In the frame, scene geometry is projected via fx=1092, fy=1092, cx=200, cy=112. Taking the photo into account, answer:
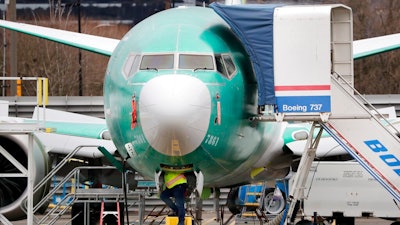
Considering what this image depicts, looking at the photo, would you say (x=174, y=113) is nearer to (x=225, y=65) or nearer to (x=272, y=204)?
(x=225, y=65)

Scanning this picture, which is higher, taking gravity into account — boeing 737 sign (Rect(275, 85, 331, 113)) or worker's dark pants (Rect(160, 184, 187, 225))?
boeing 737 sign (Rect(275, 85, 331, 113))

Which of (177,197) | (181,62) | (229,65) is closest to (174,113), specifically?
(181,62)

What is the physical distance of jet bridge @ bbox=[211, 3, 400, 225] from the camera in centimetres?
1655

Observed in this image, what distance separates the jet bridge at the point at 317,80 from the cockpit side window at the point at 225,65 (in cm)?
35

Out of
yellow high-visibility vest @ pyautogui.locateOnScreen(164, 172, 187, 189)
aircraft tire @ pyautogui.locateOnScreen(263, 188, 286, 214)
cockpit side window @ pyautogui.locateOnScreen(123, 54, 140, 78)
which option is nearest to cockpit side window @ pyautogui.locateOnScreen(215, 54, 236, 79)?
cockpit side window @ pyautogui.locateOnScreen(123, 54, 140, 78)

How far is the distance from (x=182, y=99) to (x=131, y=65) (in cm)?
174

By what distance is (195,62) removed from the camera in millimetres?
16250

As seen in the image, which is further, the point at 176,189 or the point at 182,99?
the point at 176,189

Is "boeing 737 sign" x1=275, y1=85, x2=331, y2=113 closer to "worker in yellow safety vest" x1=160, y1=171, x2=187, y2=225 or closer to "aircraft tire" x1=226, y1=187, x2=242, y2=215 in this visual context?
"worker in yellow safety vest" x1=160, y1=171, x2=187, y2=225

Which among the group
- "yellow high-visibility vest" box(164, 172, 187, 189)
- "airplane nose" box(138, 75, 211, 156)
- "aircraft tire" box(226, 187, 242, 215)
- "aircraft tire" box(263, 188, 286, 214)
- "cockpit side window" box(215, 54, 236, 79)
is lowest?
"aircraft tire" box(263, 188, 286, 214)

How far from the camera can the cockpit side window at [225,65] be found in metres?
16.5

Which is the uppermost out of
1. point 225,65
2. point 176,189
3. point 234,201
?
point 225,65

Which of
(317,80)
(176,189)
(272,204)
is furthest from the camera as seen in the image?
(272,204)

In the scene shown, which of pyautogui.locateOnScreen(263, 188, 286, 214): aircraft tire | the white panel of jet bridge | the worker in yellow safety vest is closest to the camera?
the worker in yellow safety vest
